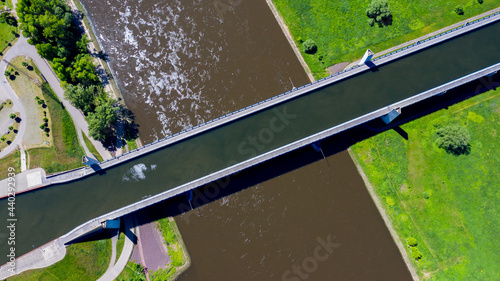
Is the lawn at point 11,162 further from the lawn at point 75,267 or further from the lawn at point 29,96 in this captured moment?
the lawn at point 75,267

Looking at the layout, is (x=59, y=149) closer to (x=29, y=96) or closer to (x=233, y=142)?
(x=29, y=96)

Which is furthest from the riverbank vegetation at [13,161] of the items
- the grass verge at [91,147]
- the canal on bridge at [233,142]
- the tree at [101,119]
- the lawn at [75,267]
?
the lawn at [75,267]

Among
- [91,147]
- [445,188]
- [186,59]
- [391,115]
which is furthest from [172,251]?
[445,188]

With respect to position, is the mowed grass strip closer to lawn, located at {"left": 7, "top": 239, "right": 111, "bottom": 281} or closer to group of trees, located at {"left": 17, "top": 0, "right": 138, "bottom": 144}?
group of trees, located at {"left": 17, "top": 0, "right": 138, "bottom": 144}

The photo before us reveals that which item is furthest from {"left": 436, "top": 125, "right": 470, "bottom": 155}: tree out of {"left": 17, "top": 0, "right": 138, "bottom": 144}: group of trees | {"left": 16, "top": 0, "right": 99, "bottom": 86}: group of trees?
{"left": 16, "top": 0, "right": 99, "bottom": 86}: group of trees

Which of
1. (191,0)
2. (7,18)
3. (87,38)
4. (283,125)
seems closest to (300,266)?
(283,125)

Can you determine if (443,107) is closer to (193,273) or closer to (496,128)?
(496,128)
